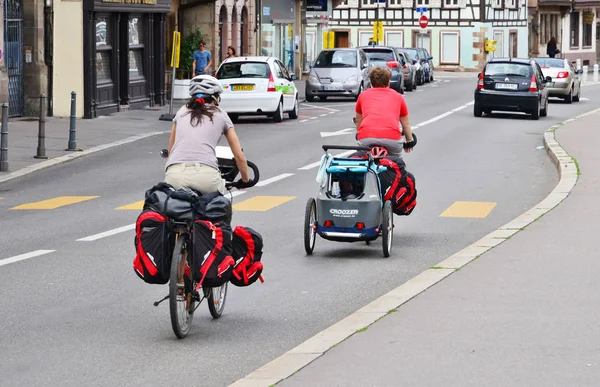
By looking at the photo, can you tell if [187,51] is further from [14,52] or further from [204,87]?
[204,87]

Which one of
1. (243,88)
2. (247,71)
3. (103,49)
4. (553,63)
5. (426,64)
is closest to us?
(243,88)

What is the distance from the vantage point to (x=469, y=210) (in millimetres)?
15695

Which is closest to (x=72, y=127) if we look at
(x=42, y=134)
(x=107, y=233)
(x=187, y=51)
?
(x=42, y=134)

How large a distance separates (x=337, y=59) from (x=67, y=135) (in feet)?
56.6

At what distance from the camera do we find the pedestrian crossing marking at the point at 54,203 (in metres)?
16.4

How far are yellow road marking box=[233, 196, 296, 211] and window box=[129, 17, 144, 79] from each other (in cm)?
1960

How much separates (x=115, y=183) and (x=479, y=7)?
65.3 meters

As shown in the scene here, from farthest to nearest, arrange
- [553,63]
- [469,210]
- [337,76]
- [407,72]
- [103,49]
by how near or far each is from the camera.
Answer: [407,72] → [553,63] → [337,76] → [103,49] → [469,210]

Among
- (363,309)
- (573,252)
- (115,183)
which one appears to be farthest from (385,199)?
(115,183)

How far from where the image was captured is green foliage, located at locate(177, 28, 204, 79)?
1694 inches

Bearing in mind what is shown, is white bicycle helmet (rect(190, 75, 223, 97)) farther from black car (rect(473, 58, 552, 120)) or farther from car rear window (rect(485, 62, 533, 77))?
car rear window (rect(485, 62, 533, 77))

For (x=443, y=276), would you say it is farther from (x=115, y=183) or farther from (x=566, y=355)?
(x=115, y=183)

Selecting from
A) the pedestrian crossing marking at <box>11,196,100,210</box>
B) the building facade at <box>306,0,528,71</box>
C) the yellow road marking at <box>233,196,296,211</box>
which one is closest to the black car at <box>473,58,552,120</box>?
the yellow road marking at <box>233,196,296,211</box>

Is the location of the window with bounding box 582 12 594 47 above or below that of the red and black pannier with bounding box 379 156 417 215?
above
